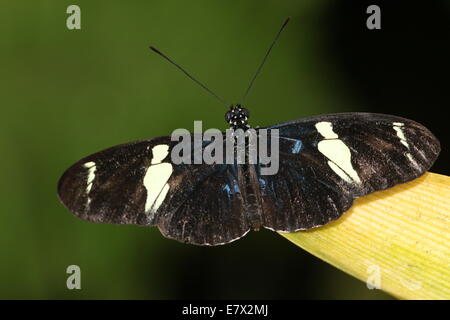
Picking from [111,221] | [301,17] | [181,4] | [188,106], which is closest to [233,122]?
[111,221]

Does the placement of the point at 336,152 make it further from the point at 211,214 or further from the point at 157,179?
the point at 157,179

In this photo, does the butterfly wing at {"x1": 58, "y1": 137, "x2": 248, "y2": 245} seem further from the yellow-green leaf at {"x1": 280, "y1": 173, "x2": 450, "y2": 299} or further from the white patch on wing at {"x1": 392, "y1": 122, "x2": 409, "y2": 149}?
the white patch on wing at {"x1": 392, "y1": 122, "x2": 409, "y2": 149}

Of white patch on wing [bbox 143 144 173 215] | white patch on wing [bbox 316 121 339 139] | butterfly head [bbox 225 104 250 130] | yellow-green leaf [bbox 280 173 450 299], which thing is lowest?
yellow-green leaf [bbox 280 173 450 299]

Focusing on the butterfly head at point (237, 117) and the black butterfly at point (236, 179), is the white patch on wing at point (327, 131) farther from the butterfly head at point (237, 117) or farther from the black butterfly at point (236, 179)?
the butterfly head at point (237, 117)

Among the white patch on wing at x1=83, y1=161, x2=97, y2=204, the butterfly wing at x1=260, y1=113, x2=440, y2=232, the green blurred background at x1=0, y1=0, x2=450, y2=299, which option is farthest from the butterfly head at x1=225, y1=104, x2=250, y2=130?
the green blurred background at x1=0, y1=0, x2=450, y2=299

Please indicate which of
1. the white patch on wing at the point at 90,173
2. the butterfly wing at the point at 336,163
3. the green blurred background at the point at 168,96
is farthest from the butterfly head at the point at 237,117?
the green blurred background at the point at 168,96

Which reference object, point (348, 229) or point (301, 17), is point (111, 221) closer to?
point (348, 229)
